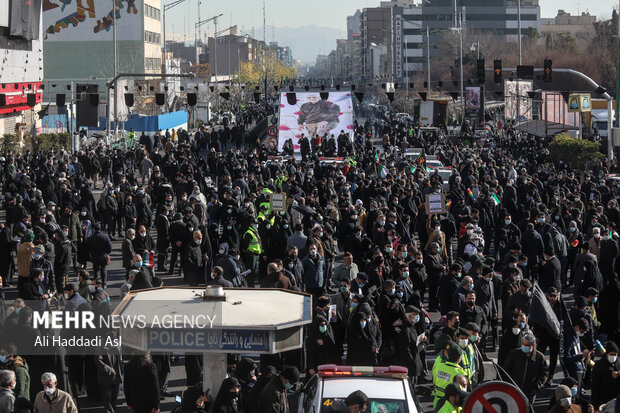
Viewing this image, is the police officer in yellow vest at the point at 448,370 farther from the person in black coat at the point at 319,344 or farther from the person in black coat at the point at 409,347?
the person in black coat at the point at 319,344

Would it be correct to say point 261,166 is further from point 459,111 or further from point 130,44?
point 130,44

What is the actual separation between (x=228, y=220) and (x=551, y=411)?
11.1 meters

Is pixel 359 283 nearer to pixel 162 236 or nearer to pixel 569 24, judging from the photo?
pixel 162 236

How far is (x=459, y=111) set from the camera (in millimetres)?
74312

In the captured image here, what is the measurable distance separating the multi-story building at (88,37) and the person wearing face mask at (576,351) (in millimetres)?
80618

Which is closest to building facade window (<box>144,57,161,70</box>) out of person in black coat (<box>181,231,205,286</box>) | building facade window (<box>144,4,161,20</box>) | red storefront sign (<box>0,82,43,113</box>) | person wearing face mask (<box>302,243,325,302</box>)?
building facade window (<box>144,4,161,20</box>)

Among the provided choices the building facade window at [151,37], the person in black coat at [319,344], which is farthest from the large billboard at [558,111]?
the building facade window at [151,37]

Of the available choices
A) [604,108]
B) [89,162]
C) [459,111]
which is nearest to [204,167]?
[89,162]

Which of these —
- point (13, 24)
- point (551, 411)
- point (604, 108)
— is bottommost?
point (551, 411)

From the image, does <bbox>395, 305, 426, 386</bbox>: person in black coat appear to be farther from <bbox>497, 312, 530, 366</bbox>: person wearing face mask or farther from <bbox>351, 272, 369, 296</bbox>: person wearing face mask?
<bbox>351, 272, 369, 296</bbox>: person wearing face mask

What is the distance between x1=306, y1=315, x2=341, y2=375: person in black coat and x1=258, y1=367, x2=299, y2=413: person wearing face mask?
2377 millimetres

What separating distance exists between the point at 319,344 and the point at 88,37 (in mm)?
83223

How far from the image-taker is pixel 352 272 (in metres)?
15.5

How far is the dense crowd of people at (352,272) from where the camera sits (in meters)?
10.9
